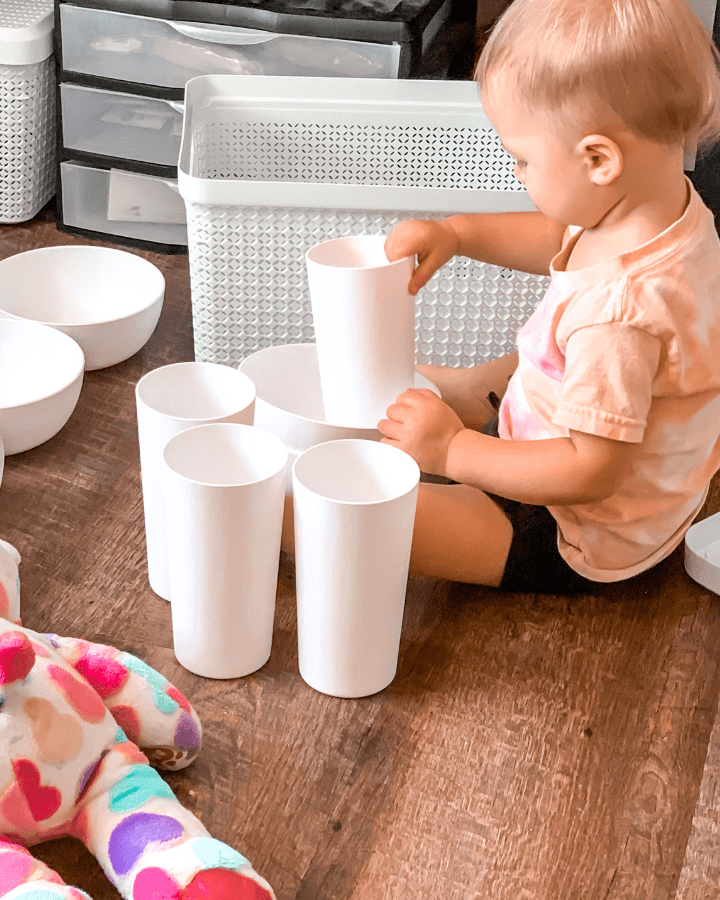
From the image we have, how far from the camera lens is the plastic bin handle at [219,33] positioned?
1.37 m

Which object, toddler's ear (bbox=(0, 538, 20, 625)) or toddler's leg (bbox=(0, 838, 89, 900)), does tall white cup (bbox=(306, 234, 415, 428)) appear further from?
toddler's leg (bbox=(0, 838, 89, 900))

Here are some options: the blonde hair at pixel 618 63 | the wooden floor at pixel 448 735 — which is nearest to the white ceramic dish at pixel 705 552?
the wooden floor at pixel 448 735

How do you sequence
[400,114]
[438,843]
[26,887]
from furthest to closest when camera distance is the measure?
1. [400,114]
2. [438,843]
3. [26,887]

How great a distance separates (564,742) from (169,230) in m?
0.99

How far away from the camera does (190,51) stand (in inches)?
55.5

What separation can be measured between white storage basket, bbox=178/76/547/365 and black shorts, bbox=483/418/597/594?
0.32 m

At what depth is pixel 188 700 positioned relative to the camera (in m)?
0.84

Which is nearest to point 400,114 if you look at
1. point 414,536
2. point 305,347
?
point 305,347

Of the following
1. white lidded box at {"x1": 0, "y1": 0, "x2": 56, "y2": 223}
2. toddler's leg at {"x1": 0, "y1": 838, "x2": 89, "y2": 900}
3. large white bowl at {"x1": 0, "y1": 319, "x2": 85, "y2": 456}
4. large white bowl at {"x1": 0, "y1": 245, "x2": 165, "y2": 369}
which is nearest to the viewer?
toddler's leg at {"x1": 0, "y1": 838, "x2": 89, "y2": 900}

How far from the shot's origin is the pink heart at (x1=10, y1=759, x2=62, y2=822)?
64cm

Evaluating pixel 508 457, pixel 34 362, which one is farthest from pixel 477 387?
pixel 34 362

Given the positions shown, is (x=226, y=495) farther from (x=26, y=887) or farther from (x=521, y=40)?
(x=521, y=40)

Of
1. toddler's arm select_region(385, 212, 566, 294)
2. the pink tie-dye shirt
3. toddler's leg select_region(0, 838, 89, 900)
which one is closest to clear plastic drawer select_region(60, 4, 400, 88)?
toddler's arm select_region(385, 212, 566, 294)

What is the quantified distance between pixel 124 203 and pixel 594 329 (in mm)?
918
